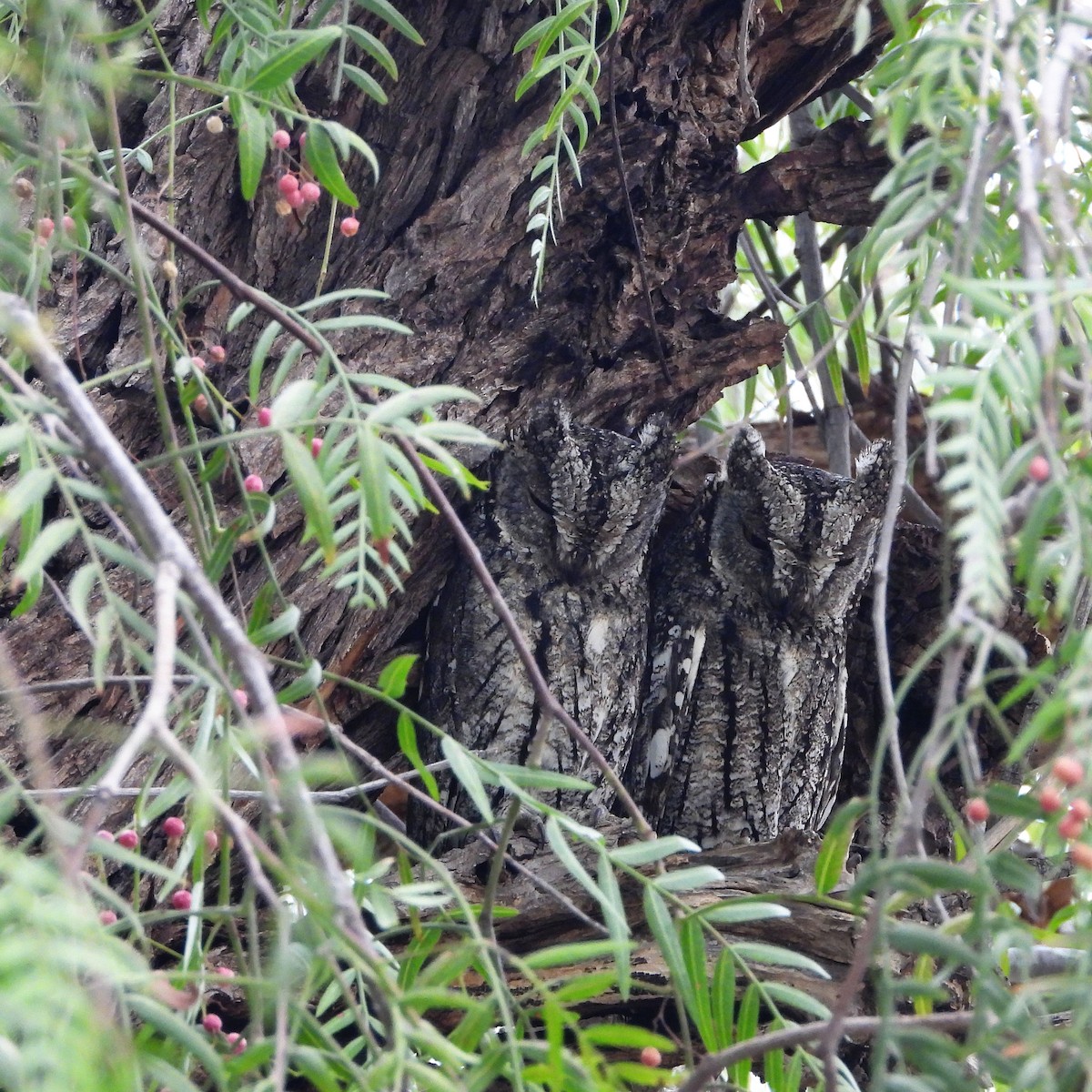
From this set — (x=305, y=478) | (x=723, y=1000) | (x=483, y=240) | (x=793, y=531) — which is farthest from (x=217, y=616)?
(x=793, y=531)

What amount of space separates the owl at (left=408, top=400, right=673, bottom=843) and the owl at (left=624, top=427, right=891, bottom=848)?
11cm

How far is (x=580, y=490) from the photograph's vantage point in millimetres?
2092

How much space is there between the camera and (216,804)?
55cm

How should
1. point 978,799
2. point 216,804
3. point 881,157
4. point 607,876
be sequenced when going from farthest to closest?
point 881,157 → point 607,876 → point 978,799 → point 216,804

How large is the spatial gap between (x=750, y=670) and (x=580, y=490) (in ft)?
1.82

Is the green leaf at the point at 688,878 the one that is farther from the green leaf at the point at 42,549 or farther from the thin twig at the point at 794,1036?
the green leaf at the point at 42,549

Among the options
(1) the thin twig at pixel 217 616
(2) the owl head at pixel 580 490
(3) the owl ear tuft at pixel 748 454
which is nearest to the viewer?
(1) the thin twig at pixel 217 616

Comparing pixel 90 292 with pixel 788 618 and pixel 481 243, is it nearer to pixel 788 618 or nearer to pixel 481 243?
pixel 481 243

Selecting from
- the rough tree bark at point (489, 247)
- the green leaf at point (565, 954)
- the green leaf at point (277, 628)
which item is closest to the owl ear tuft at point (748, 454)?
the rough tree bark at point (489, 247)

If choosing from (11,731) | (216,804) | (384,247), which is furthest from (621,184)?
(216,804)

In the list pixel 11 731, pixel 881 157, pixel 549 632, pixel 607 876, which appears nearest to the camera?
pixel 607 876

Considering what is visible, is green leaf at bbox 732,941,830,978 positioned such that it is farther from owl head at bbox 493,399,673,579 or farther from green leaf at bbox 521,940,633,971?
owl head at bbox 493,399,673,579

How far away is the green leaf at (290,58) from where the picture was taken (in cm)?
89

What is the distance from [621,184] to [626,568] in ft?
2.54
